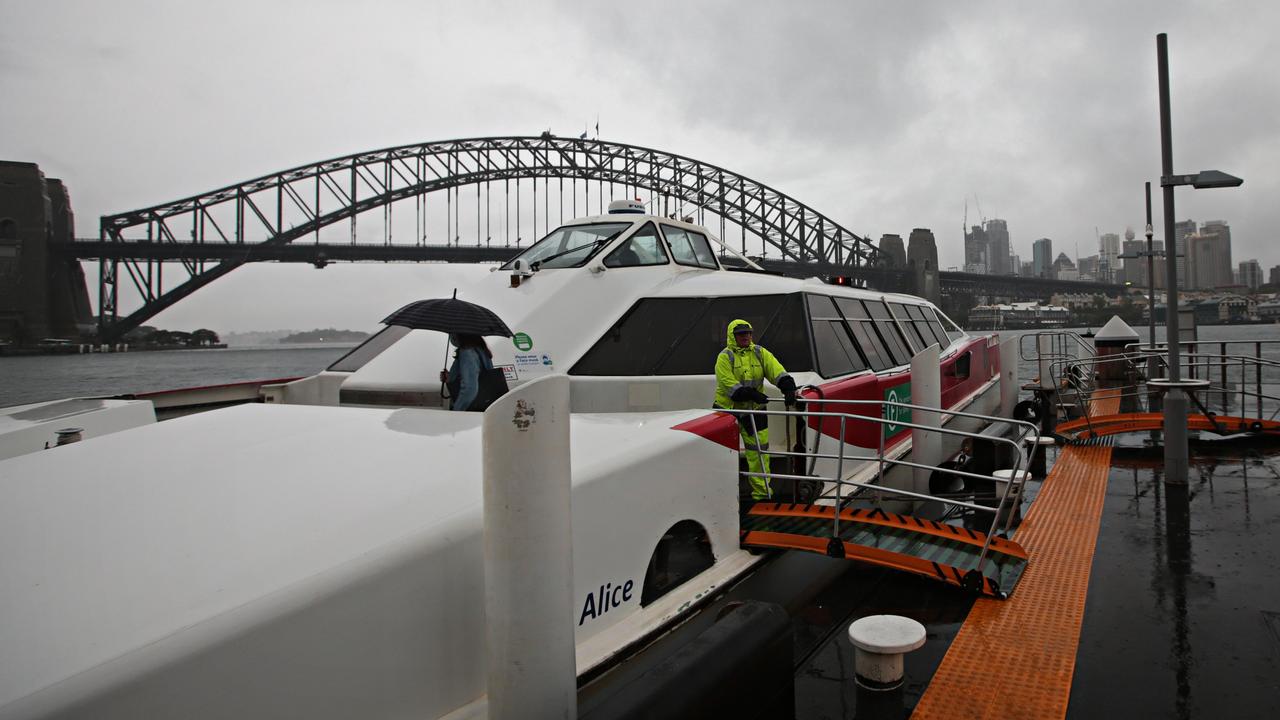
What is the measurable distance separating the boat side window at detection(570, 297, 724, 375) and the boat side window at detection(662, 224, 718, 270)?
105 centimetres

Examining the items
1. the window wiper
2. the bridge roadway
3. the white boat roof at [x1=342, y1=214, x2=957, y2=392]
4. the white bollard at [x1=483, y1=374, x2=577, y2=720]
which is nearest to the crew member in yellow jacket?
the white boat roof at [x1=342, y1=214, x2=957, y2=392]

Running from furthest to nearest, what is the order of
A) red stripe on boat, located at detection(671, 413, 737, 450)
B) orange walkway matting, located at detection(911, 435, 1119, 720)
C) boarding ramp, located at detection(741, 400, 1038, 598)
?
boarding ramp, located at detection(741, 400, 1038, 598) → red stripe on boat, located at detection(671, 413, 737, 450) → orange walkway matting, located at detection(911, 435, 1119, 720)

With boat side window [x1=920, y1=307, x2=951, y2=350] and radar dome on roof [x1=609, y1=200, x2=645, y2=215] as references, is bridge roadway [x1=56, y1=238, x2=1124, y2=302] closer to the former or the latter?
boat side window [x1=920, y1=307, x2=951, y2=350]

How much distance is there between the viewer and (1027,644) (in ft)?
11.8

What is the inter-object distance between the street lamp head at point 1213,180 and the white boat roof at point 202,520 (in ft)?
20.1

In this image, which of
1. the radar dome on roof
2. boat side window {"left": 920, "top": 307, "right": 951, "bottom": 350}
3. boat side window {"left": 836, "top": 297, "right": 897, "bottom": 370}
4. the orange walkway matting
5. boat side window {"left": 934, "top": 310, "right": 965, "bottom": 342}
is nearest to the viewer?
the orange walkway matting

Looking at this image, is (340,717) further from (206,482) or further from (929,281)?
(929,281)

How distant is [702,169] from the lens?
108 meters

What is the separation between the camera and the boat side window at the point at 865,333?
7.82 m

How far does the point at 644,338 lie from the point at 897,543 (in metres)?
3.01

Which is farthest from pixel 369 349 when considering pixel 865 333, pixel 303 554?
pixel 303 554

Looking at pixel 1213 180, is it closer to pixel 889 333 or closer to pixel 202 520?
pixel 889 333

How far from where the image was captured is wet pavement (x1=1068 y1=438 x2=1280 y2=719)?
3223mm

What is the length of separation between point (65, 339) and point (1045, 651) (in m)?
89.6
